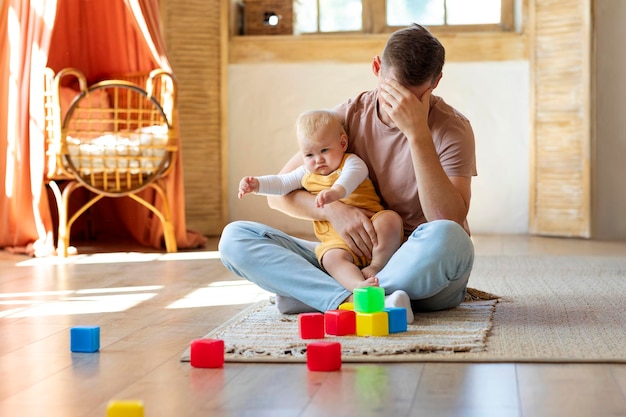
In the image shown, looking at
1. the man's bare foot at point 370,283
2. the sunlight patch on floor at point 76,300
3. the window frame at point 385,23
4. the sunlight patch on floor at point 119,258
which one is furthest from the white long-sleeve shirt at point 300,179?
the window frame at point 385,23

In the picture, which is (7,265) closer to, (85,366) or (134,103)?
(134,103)

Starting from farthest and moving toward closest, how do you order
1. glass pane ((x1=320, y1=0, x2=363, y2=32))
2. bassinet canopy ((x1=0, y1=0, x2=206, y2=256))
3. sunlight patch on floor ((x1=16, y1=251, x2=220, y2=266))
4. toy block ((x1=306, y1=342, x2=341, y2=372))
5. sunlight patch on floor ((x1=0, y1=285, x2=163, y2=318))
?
glass pane ((x1=320, y1=0, x2=363, y2=32))
bassinet canopy ((x1=0, y1=0, x2=206, y2=256))
sunlight patch on floor ((x1=16, y1=251, x2=220, y2=266))
sunlight patch on floor ((x1=0, y1=285, x2=163, y2=318))
toy block ((x1=306, y1=342, x2=341, y2=372))

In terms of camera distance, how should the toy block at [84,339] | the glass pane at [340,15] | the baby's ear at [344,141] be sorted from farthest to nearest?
the glass pane at [340,15] < the baby's ear at [344,141] < the toy block at [84,339]

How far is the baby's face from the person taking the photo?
7.52 feet

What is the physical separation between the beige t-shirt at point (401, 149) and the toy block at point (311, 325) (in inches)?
18.3

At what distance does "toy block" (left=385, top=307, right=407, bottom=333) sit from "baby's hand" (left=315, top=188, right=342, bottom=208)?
279 mm

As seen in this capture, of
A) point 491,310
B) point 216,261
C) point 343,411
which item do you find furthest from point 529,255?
point 343,411

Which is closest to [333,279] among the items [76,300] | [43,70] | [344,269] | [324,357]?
[344,269]

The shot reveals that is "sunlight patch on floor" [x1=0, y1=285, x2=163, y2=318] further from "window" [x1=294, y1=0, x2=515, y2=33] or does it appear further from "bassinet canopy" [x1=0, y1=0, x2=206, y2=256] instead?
"window" [x1=294, y1=0, x2=515, y2=33]

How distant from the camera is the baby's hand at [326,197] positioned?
83.2 inches

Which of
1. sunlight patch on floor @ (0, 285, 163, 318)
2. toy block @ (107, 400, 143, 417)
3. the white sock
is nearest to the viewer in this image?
toy block @ (107, 400, 143, 417)

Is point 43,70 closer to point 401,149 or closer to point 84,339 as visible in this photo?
point 401,149

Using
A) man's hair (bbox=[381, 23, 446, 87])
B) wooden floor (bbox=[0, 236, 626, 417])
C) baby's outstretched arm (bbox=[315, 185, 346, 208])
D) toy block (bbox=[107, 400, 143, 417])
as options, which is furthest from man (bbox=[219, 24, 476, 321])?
toy block (bbox=[107, 400, 143, 417])

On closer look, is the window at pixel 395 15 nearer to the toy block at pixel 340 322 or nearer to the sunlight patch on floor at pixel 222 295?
the sunlight patch on floor at pixel 222 295
